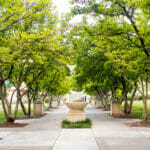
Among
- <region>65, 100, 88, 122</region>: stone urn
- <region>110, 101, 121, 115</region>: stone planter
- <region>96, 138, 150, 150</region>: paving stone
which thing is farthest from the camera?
<region>110, 101, 121, 115</region>: stone planter

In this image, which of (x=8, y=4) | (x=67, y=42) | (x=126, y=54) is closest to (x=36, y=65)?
(x=67, y=42)

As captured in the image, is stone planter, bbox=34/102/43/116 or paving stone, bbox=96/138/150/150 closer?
paving stone, bbox=96/138/150/150

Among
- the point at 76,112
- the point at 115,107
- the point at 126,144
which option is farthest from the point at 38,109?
the point at 126,144

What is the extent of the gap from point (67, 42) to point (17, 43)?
4.62m

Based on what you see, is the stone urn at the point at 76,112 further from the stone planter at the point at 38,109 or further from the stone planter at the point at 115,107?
the stone planter at the point at 38,109

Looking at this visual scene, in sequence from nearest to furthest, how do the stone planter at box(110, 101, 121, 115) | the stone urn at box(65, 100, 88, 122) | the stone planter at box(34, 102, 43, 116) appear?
the stone urn at box(65, 100, 88, 122) → the stone planter at box(110, 101, 121, 115) → the stone planter at box(34, 102, 43, 116)

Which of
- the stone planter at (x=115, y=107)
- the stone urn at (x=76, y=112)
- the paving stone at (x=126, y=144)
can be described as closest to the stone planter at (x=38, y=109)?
the stone planter at (x=115, y=107)

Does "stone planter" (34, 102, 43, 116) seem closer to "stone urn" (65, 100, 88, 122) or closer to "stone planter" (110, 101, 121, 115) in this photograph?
"stone planter" (110, 101, 121, 115)

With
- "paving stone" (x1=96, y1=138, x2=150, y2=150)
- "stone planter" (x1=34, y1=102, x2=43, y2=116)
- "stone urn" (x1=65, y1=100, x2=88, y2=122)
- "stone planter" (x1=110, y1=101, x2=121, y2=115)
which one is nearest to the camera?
"paving stone" (x1=96, y1=138, x2=150, y2=150)

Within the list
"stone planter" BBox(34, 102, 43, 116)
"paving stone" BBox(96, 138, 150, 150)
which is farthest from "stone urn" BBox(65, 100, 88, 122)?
"stone planter" BBox(34, 102, 43, 116)

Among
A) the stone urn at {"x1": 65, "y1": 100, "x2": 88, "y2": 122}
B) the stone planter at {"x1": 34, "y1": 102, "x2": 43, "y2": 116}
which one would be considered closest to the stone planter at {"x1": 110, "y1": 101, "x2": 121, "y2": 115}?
the stone planter at {"x1": 34, "y1": 102, "x2": 43, "y2": 116}

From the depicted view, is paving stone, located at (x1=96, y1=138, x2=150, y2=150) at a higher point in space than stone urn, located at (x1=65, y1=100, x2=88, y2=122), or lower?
lower

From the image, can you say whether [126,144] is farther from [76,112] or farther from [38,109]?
[38,109]

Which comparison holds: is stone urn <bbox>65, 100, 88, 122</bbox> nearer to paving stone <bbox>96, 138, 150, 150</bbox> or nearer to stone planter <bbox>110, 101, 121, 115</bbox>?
paving stone <bbox>96, 138, 150, 150</bbox>
